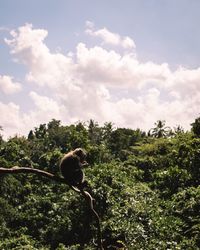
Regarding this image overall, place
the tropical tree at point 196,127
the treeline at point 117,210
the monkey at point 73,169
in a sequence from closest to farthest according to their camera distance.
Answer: the monkey at point 73,169, the treeline at point 117,210, the tropical tree at point 196,127

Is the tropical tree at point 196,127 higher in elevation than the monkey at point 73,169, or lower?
higher

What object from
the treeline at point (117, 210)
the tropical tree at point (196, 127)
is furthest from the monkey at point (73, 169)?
the tropical tree at point (196, 127)

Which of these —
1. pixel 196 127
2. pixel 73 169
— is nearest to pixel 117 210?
pixel 73 169

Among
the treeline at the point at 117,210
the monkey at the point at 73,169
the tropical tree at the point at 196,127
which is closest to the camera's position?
the monkey at the point at 73,169

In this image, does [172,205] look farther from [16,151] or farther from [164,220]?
[16,151]

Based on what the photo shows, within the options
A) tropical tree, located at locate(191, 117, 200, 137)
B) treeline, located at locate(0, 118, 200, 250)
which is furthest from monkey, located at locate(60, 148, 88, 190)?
tropical tree, located at locate(191, 117, 200, 137)

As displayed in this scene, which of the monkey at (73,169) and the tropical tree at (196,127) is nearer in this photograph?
the monkey at (73,169)

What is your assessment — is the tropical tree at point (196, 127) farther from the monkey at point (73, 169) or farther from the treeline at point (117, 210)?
the monkey at point (73, 169)

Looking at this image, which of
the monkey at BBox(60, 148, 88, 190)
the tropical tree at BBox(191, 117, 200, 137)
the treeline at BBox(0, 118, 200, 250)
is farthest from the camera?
the tropical tree at BBox(191, 117, 200, 137)

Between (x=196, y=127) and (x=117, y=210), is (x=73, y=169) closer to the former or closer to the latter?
(x=117, y=210)

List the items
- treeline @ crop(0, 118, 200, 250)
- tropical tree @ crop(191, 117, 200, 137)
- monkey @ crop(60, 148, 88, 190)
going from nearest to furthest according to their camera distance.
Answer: monkey @ crop(60, 148, 88, 190) < treeline @ crop(0, 118, 200, 250) < tropical tree @ crop(191, 117, 200, 137)

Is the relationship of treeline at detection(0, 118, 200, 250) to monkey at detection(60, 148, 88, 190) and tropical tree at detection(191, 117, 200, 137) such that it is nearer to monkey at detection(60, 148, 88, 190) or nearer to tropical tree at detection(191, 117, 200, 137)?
tropical tree at detection(191, 117, 200, 137)

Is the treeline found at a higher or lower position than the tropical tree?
lower

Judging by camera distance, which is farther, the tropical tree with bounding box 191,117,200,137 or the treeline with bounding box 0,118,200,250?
the tropical tree with bounding box 191,117,200,137
